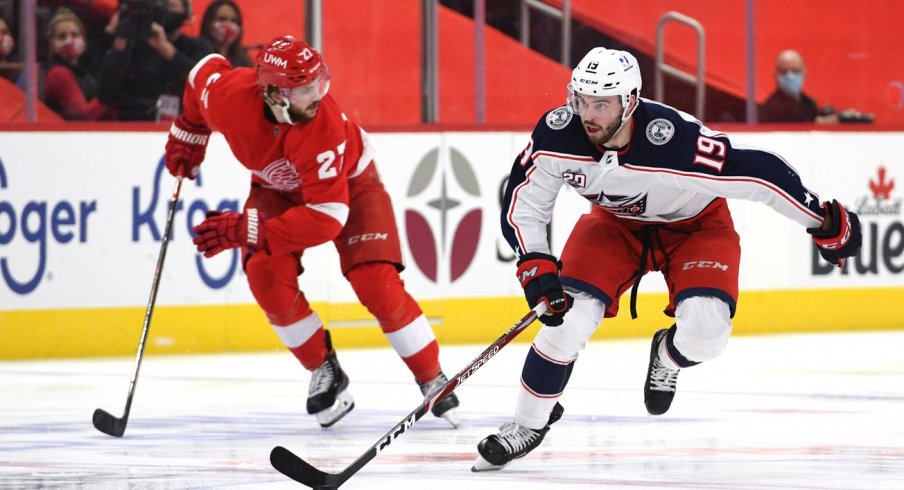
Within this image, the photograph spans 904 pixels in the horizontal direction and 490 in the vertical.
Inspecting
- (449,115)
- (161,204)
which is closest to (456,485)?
(161,204)

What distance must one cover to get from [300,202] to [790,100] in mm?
3931

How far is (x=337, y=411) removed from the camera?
4934mm

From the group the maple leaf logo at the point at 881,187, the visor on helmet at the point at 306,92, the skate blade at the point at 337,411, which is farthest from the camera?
the maple leaf logo at the point at 881,187

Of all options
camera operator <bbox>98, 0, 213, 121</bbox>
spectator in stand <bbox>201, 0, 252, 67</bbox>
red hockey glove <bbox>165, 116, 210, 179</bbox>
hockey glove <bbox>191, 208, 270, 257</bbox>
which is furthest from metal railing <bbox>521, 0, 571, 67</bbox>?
hockey glove <bbox>191, 208, 270, 257</bbox>

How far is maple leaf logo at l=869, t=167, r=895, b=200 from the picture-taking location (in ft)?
26.0

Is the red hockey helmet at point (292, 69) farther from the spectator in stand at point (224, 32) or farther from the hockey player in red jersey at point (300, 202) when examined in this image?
the spectator in stand at point (224, 32)

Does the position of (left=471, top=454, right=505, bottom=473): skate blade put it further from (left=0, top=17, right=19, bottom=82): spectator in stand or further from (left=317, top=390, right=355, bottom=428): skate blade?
(left=0, top=17, right=19, bottom=82): spectator in stand

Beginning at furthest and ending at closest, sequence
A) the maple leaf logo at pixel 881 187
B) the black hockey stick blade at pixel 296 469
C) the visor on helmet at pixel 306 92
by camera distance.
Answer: the maple leaf logo at pixel 881 187, the visor on helmet at pixel 306 92, the black hockey stick blade at pixel 296 469

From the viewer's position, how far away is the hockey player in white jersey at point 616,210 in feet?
13.0

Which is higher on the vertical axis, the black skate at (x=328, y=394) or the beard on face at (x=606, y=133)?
the beard on face at (x=606, y=133)

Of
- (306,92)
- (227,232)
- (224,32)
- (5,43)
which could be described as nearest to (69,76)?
(5,43)

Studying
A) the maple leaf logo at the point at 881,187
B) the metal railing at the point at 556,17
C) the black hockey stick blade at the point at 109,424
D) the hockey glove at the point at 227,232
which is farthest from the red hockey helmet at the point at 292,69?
the maple leaf logo at the point at 881,187

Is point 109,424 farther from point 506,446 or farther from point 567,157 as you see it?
point 567,157

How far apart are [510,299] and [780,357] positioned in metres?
1.31
